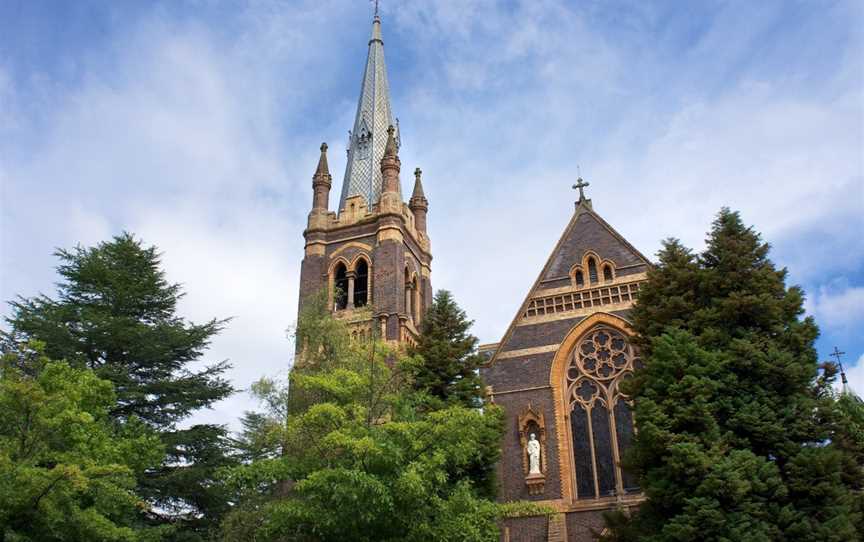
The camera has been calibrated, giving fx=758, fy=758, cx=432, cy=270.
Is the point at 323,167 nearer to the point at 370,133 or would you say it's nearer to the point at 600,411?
the point at 370,133

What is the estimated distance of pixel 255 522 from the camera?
1747cm

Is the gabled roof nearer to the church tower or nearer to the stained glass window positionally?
the stained glass window

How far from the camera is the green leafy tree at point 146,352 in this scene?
2134 cm

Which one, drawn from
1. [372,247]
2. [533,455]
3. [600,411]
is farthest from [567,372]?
[372,247]

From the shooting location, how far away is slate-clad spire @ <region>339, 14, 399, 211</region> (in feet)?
127

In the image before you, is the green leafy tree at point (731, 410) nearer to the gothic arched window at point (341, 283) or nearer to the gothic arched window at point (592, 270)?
the gothic arched window at point (592, 270)

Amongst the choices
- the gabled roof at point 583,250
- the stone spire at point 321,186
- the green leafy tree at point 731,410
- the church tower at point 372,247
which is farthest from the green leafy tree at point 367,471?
the stone spire at point 321,186

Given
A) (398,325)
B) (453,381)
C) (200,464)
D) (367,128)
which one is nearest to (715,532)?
(453,381)

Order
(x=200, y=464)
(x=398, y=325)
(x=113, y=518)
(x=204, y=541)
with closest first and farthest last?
(x=113, y=518) < (x=204, y=541) < (x=200, y=464) < (x=398, y=325)

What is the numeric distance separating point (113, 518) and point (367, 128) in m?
28.3

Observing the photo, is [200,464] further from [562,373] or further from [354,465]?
[562,373]

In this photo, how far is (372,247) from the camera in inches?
1341

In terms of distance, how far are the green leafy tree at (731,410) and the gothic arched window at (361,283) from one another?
1717 cm

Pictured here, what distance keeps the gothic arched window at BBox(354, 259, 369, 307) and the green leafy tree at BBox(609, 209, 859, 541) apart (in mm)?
17174
